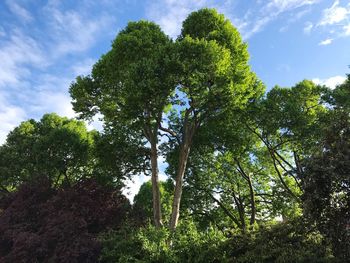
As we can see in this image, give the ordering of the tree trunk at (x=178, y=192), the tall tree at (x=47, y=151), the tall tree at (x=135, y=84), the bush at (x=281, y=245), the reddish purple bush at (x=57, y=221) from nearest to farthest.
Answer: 1. the bush at (x=281, y=245)
2. the reddish purple bush at (x=57, y=221)
3. the tall tree at (x=135, y=84)
4. the tree trunk at (x=178, y=192)
5. the tall tree at (x=47, y=151)

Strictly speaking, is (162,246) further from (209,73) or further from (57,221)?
(209,73)

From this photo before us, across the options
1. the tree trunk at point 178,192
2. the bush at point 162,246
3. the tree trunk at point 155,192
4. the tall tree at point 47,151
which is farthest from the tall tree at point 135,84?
the tall tree at point 47,151

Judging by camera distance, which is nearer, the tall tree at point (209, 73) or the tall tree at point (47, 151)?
the tall tree at point (209, 73)

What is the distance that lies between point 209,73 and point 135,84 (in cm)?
325

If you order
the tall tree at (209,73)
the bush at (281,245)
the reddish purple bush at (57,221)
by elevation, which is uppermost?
the tall tree at (209,73)

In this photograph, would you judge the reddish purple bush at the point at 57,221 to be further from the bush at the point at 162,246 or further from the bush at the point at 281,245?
the bush at the point at 281,245

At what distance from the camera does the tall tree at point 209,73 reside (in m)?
15.0

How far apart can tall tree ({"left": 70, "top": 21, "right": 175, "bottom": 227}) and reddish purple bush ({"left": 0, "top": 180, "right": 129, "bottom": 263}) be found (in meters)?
2.46

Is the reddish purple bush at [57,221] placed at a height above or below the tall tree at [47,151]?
below

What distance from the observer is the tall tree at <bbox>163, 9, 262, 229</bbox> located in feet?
49.1

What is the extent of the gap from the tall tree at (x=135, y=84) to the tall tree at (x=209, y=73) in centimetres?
87

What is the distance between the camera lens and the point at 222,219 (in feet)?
80.5

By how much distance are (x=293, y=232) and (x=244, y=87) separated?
6822mm

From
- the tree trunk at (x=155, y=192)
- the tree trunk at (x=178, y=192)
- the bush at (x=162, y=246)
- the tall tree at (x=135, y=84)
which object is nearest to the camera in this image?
the bush at (x=162, y=246)
